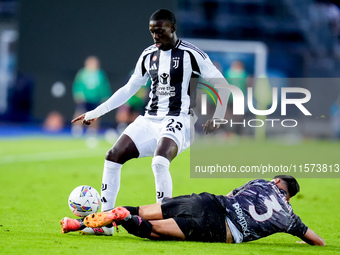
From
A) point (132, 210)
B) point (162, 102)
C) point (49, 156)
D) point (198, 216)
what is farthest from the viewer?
point (49, 156)

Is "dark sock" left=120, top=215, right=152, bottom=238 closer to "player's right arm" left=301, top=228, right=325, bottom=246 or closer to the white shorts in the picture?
the white shorts

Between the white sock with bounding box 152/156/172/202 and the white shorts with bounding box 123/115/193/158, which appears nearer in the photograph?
the white sock with bounding box 152/156/172/202

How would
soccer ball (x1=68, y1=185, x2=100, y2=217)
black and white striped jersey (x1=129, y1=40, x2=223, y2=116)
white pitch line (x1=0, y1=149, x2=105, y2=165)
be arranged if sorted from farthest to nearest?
1. white pitch line (x1=0, y1=149, x2=105, y2=165)
2. black and white striped jersey (x1=129, y1=40, x2=223, y2=116)
3. soccer ball (x1=68, y1=185, x2=100, y2=217)

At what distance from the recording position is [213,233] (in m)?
5.32

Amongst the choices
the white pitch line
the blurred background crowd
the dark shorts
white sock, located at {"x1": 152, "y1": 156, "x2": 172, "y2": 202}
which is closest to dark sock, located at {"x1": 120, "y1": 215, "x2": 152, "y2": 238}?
the dark shorts

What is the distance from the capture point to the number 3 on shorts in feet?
19.7

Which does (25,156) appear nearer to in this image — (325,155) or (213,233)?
(325,155)

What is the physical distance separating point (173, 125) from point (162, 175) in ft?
1.76

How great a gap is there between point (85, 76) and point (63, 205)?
13.2 metres

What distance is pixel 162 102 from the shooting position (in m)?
6.23

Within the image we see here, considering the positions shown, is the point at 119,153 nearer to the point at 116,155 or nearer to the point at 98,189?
the point at 116,155

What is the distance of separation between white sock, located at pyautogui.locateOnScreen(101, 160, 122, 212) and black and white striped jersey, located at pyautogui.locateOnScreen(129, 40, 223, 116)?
70 cm

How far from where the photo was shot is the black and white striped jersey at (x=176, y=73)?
6141 mm

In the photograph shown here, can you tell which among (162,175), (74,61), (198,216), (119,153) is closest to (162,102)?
(119,153)
